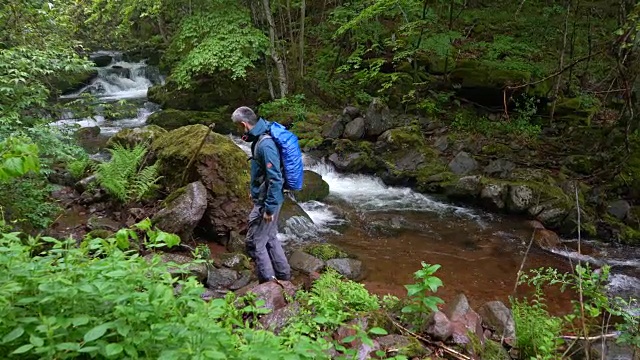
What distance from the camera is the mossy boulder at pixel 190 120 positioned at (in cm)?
1499

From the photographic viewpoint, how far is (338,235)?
328 inches

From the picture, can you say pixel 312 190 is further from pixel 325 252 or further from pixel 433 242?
pixel 325 252

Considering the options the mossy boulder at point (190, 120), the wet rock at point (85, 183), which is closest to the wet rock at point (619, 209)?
the wet rock at point (85, 183)

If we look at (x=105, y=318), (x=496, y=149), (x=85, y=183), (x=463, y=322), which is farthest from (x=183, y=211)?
(x=496, y=149)

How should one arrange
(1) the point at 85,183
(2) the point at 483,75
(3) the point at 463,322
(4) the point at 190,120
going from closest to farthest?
Answer: (3) the point at 463,322 → (1) the point at 85,183 → (2) the point at 483,75 → (4) the point at 190,120

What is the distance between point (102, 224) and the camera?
6.24 m

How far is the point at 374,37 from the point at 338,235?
9308mm

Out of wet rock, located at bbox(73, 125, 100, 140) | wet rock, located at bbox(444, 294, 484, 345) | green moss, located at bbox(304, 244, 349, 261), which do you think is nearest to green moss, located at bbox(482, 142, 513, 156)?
green moss, located at bbox(304, 244, 349, 261)

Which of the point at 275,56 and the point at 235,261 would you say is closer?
the point at 235,261

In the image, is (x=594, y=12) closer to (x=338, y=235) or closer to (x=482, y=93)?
(x=482, y=93)

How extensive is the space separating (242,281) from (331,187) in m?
6.11

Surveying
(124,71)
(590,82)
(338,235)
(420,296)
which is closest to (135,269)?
(420,296)

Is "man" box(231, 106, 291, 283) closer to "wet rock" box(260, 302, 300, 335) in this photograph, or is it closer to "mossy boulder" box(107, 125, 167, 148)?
"wet rock" box(260, 302, 300, 335)

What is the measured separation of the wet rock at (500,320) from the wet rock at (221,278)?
315 centimetres
